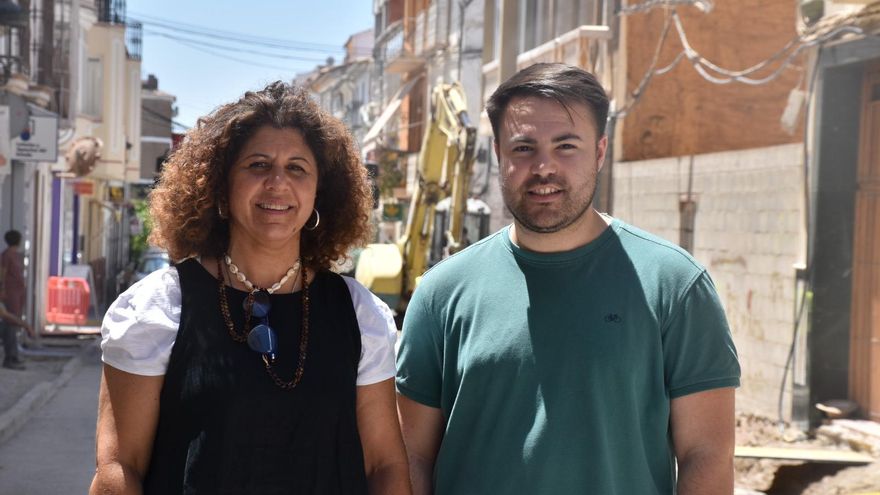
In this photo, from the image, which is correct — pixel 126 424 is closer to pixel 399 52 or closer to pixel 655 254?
pixel 655 254

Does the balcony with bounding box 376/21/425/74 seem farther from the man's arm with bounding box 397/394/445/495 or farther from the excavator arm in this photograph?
the man's arm with bounding box 397/394/445/495

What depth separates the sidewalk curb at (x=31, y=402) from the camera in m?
12.5

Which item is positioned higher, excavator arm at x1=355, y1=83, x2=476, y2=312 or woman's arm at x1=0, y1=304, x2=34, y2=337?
excavator arm at x1=355, y1=83, x2=476, y2=312

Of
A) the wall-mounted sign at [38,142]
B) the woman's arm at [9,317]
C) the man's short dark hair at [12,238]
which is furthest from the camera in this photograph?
the wall-mounted sign at [38,142]

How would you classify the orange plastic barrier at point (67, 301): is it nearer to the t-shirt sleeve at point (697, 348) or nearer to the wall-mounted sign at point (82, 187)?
the wall-mounted sign at point (82, 187)

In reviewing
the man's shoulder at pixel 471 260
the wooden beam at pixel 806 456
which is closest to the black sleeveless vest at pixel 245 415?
the man's shoulder at pixel 471 260

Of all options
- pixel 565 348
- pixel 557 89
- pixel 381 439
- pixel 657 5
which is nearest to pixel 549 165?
pixel 557 89

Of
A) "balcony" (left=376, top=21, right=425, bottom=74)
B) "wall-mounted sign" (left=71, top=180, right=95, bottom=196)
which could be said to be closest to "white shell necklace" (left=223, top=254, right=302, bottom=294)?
"wall-mounted sign" (left=71, top=180, right=95, bottom=196)

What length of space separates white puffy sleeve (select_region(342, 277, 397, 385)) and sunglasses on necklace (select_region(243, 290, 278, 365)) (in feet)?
0.84

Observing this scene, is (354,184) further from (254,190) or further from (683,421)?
(683,421)

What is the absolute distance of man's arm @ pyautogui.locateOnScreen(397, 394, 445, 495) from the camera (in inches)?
152

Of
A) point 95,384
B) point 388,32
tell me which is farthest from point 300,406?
point 388,32

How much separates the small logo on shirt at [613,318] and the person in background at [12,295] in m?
14.9

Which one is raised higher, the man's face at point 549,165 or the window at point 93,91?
the window at point 93,91
